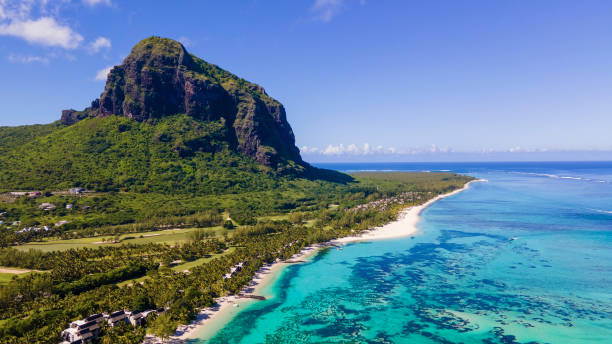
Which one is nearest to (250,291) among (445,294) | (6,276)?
(445,294)

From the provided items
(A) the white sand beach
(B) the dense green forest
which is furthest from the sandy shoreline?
(B) the dense green forest

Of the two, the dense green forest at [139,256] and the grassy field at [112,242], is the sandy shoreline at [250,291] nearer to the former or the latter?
the dense green forest at [139,256]

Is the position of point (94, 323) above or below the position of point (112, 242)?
above

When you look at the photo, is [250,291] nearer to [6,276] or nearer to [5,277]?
[5,277]

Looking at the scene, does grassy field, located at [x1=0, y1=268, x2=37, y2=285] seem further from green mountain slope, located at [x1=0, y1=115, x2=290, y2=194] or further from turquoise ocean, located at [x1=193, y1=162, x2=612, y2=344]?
green mountain slope, located at [x1=0, y1=115, x2=290, y2=194]

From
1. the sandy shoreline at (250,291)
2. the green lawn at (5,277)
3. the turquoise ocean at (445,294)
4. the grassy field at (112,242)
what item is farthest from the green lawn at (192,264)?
the green lawn at (5,277)
